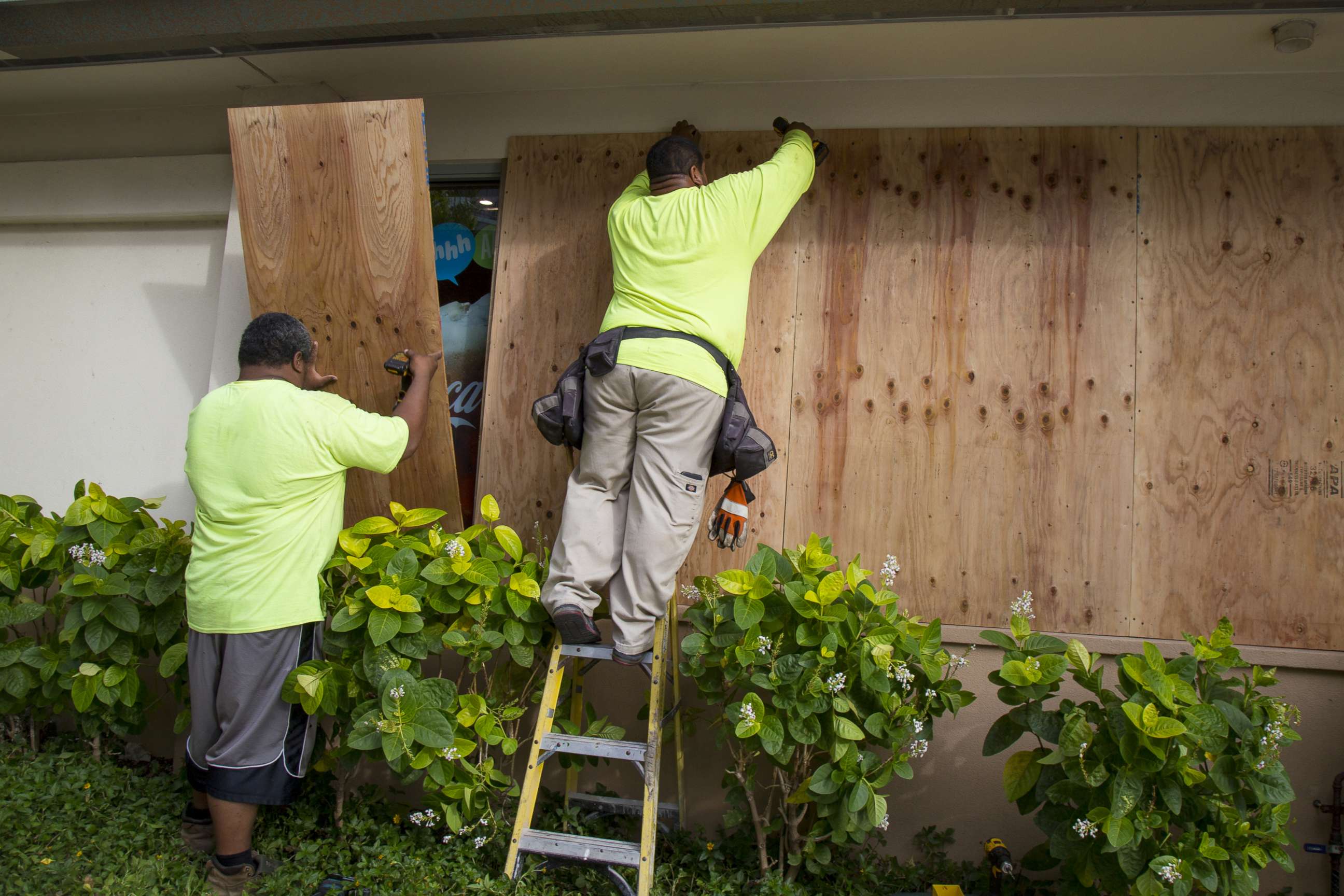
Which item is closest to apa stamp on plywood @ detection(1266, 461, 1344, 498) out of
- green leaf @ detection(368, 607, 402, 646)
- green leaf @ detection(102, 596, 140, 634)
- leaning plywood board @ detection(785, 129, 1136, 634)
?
leaning plywood board @ detection(785, 129, 1136, 634)

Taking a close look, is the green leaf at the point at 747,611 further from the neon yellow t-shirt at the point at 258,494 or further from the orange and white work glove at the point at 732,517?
the neon yellow t-shirt at the point at 258,494

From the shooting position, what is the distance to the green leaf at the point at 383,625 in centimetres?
278

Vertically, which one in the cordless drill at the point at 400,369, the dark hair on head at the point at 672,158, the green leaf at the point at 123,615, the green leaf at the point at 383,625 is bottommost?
the green leaf at the point at 123,615

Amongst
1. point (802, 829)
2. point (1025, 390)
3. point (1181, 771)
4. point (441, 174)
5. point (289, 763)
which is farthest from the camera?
point (441, 174)

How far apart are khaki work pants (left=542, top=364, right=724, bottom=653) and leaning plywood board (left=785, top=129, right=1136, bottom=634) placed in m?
0.72

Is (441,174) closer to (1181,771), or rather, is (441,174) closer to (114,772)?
(114,772)

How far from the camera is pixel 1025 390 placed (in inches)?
130

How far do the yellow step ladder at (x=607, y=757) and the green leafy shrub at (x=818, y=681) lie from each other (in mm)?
167

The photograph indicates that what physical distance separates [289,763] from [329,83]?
9.80 ft

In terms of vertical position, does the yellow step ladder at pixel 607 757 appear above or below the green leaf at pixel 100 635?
below

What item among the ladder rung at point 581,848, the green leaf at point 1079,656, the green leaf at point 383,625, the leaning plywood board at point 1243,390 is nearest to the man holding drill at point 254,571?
the green leaf at point 383,625

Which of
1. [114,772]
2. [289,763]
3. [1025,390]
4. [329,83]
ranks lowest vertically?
[114,772]

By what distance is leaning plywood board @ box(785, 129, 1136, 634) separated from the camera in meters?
3.25

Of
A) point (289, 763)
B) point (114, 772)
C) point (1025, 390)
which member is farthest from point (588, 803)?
point (1025, 390)
